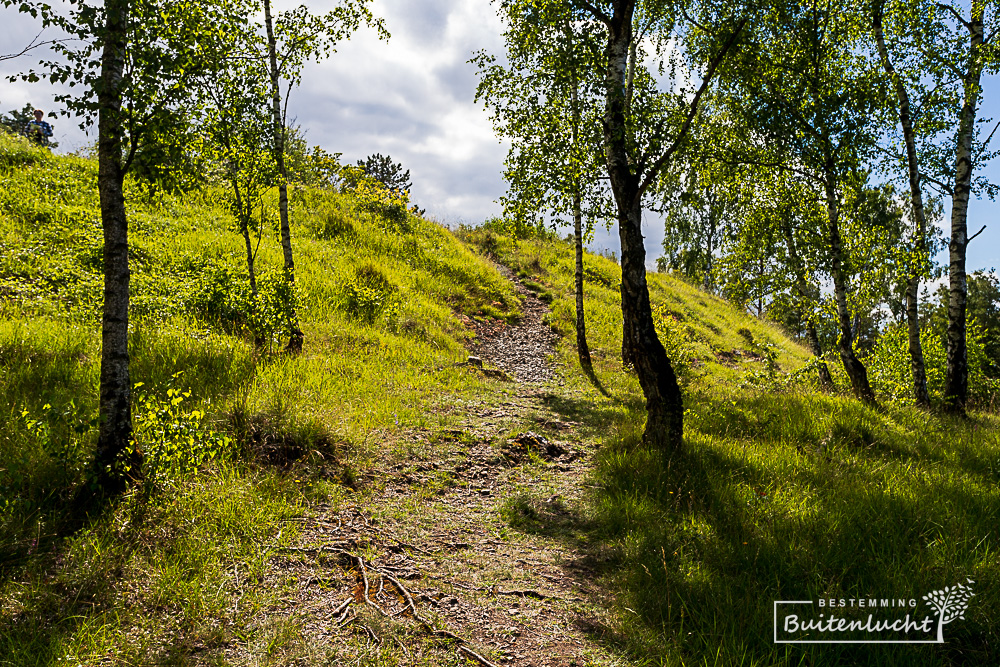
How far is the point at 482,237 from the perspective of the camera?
96.5 feet

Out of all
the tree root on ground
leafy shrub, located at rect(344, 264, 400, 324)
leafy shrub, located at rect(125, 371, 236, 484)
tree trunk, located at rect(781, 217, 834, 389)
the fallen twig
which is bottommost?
the fallen twig

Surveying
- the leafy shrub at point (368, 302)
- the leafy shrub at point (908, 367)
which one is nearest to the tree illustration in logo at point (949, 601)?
the leafy shrub at point (908, 367)

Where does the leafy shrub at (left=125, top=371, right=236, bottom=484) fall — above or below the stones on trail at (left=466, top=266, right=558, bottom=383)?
below

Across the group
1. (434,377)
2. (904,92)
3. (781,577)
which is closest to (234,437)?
(434,377)

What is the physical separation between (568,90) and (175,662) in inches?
455

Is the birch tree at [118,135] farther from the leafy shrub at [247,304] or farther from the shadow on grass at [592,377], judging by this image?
the shadow on grass at [592,377]

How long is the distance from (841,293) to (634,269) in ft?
23.9

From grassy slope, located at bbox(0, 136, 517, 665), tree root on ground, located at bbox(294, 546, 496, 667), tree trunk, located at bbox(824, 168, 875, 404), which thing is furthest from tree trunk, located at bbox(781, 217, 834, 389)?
tree root on ground, located at bbox(294, 546, 496, 667)

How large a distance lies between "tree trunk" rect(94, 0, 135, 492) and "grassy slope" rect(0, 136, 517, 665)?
28 centimetres

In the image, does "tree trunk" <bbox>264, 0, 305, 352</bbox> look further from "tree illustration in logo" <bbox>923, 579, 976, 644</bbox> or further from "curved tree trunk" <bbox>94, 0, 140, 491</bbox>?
"tree illustration in logo" <bbox>923, 579, 976, 644</bbox>

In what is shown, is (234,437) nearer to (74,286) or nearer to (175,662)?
(175,662)

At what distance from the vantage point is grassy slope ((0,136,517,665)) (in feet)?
11.1

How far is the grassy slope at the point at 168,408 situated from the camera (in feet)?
11.1

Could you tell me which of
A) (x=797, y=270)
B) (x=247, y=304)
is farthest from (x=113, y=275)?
(x=797, y=270)
